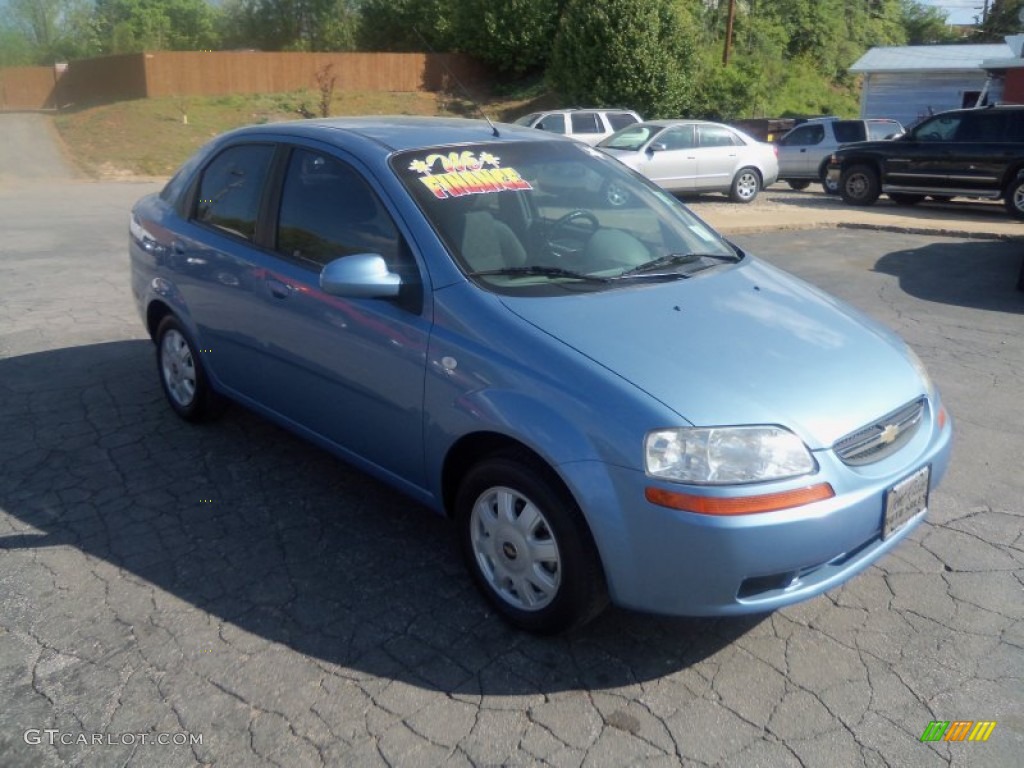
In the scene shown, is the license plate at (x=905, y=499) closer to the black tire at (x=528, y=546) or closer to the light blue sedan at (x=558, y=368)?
the light blue sedan at (x=558, y=368)

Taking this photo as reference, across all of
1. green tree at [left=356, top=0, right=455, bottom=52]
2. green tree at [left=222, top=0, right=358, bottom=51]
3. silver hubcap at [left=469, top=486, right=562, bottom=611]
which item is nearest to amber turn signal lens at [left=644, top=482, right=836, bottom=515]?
silver hubcap at [left=469, top=486, right=562, bottom=611]

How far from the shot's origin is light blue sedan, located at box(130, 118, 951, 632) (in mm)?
Answer: 2949

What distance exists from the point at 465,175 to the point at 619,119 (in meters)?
18.6

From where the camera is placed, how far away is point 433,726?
9.74ft

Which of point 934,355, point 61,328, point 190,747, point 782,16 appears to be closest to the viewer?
point 190,747

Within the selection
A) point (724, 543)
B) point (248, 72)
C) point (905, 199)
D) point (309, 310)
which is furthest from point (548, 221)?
point (248, 72)

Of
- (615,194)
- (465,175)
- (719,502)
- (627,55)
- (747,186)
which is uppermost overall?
(627,55)

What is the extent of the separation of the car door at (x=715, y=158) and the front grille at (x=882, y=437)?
1492 centimetres

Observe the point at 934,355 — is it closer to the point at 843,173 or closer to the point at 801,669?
the point at 801,669

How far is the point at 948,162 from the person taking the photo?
51.0 feet

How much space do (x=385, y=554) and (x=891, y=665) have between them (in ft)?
6.60

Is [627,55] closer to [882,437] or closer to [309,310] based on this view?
[309,310]

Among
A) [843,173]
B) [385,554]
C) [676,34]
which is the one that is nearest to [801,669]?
[385,554]

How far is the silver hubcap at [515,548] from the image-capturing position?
128 inches
